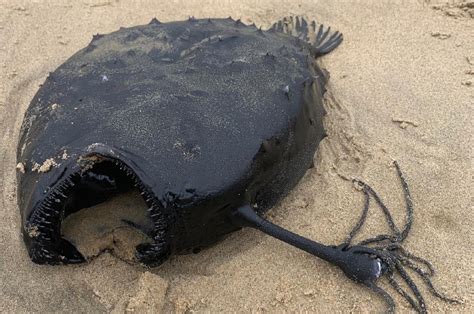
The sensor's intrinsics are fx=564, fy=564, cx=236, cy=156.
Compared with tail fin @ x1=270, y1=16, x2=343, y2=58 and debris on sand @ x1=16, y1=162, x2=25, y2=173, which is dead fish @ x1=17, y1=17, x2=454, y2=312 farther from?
tail fin @ x1=270, y1=16, x2=343, y2=58

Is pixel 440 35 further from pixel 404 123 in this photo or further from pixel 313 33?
pixel 404 123

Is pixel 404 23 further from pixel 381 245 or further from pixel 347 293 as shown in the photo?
pixel 347 293

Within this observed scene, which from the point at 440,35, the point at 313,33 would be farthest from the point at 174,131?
the point at 440,35

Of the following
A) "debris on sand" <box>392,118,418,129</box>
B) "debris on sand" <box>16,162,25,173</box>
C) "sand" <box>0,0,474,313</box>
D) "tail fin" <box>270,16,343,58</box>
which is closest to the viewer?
"debris on sand" <box>16,162,25,173</box>

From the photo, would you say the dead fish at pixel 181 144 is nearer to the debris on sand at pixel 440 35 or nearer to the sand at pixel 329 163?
the sand at pixel 329 163

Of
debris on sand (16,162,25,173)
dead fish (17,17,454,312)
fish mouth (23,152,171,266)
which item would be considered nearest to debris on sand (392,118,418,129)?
dead fish (17,17,454,312)

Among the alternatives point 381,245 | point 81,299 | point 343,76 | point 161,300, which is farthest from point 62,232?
point 343,76
